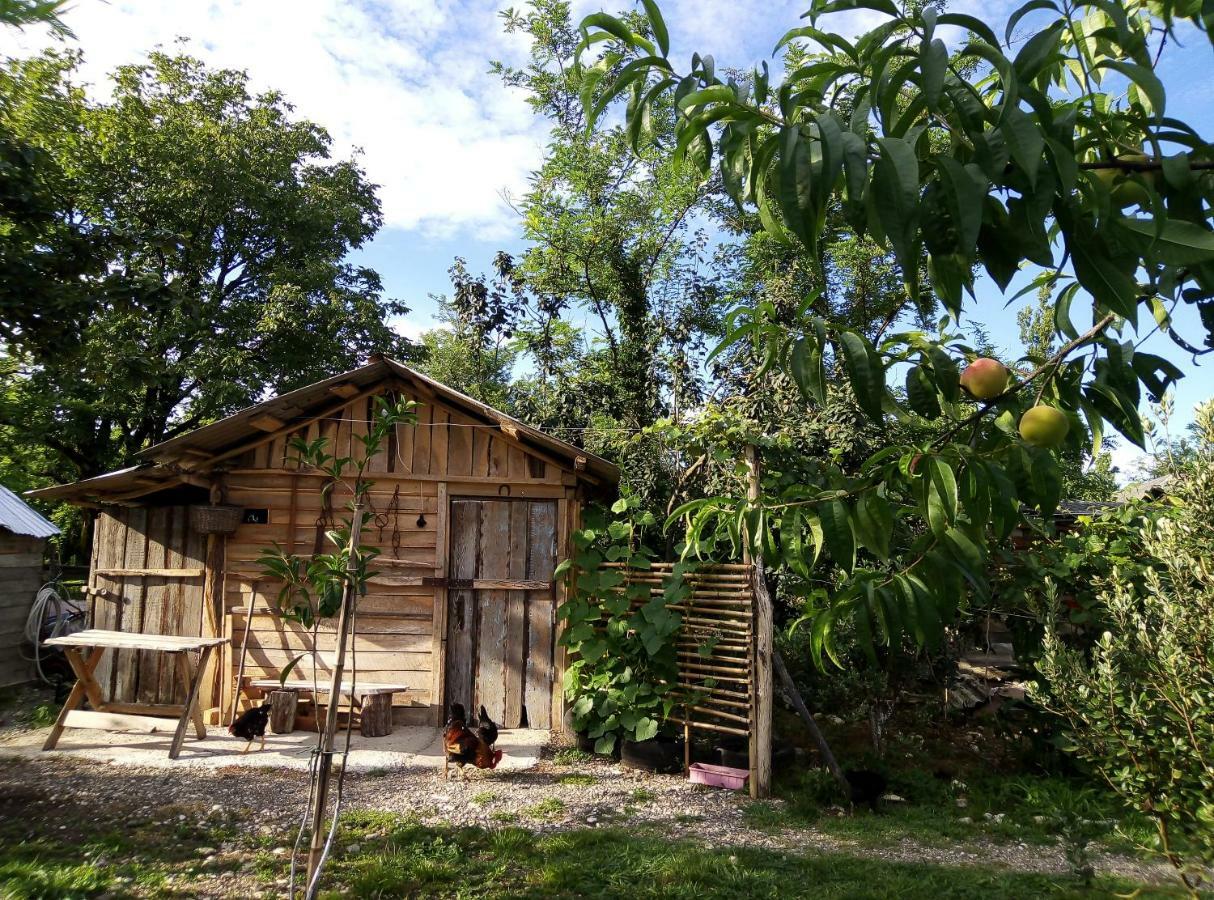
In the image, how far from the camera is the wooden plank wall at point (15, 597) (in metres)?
10.6

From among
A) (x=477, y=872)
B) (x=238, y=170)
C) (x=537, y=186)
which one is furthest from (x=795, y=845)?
(x=238, y=170)

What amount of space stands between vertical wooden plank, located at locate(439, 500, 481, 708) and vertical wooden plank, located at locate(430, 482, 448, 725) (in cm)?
6

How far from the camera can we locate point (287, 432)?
7.71 metres

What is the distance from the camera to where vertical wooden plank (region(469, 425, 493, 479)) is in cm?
764

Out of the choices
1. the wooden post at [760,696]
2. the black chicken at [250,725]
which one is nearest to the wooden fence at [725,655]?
the wooden post at [760,696]

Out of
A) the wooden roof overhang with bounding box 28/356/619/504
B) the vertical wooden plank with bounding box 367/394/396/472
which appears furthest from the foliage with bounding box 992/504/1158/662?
the vertical wooden plank with bounding box 367/394/396/472

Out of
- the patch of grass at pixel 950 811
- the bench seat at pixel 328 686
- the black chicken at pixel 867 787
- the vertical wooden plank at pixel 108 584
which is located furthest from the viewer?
the vertical wooden plank at pixel 108 584

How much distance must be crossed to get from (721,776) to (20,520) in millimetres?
11185

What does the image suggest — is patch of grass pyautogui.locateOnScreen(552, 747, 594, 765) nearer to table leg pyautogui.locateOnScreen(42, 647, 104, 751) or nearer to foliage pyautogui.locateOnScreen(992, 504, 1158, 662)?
foliage pyautogui.locateOnScreen(992, 504, 1158, 662)

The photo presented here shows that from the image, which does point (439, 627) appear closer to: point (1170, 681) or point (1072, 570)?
point (1072, 570)

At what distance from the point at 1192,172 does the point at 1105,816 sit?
5.84 metres

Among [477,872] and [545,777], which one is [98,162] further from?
[477,872]

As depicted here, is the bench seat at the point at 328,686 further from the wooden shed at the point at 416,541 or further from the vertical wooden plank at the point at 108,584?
the vertical wooden plank at the point at 108,584

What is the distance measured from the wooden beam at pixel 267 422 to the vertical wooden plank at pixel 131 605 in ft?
6.07
